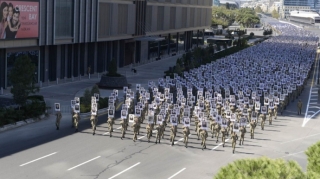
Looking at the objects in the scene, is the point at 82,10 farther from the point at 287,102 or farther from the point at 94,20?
the point at 287,102

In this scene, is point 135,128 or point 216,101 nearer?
point 135,128

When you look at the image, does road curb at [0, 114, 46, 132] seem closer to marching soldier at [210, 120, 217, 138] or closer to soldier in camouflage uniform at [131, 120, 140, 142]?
soldier in camouflage uniform at [131, 120, 140, 142]

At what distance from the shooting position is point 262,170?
387 inches

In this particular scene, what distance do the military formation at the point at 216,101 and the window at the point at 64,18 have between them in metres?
7.07

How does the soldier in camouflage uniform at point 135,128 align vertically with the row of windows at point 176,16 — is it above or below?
below

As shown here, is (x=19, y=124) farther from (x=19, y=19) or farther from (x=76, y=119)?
(x=19, y=19)

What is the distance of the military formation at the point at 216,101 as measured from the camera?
24922mm

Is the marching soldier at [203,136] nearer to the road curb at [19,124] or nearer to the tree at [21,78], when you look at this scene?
the road curb at [19,124]

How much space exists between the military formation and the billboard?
25.5 feet

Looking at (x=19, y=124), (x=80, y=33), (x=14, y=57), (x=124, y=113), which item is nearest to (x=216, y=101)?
(x=124, y=113)

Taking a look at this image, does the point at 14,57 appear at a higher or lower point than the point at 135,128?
higher

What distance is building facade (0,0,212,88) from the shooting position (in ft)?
123

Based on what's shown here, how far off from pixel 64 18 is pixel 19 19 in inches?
241

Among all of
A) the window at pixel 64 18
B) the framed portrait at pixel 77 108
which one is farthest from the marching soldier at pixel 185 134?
the window at pixel 64 18
